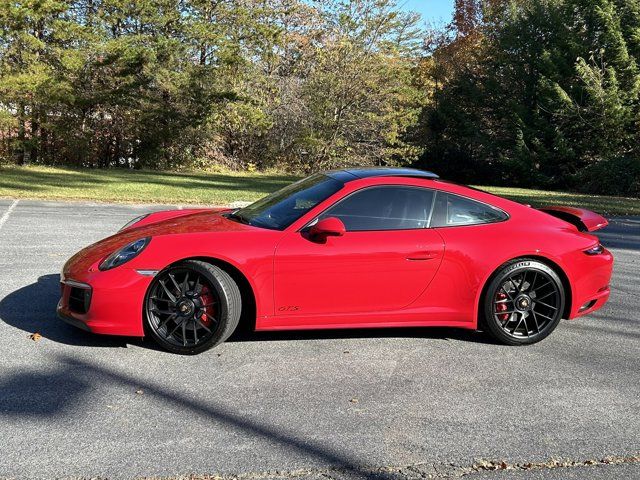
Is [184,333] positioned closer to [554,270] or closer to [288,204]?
[288,204]

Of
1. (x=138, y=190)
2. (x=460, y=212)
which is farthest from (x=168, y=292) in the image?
(x=138, y=190)

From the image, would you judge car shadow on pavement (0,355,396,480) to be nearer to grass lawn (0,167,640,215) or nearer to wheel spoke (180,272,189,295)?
wheel spoke (180,272,189,295)

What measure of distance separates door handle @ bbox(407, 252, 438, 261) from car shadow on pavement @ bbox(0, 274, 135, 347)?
7.17 feet

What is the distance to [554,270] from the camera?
5082mm

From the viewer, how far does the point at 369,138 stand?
25.6 meters

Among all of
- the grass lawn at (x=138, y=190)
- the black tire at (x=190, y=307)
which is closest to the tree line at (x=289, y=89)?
the grass lawn at (x=138, y=190)

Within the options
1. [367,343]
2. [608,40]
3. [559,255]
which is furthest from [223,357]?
[608,40]

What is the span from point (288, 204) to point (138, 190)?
11.4 metres

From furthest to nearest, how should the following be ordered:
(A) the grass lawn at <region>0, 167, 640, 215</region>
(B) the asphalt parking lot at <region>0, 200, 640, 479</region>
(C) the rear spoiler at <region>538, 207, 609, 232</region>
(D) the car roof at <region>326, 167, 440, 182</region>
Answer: (A) the grass lawn at <region>0, 167, 640, 215</region> < (C) the rear spoiler at <region>538, 207, 609, 232</region> < (D) the car roof at <region>326, 167, 440, 182</region> < (B) the asphalt parking lot at <region>0, 200, 640, 479</region>

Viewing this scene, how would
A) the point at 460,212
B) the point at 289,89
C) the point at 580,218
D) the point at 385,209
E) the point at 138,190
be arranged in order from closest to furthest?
the point at 385,209 → the point at 460,212 → the point at 580,218 → the point at 138,190 → the point at 289,89

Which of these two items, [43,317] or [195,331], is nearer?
[195,331]

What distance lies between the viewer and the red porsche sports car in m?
4.49

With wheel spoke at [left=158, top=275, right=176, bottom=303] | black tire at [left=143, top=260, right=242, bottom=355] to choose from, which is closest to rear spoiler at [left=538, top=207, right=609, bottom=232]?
black tire at [left=143, top=260, right=242, bottom=355]

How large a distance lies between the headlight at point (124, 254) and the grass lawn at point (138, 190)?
9.41 meters
